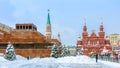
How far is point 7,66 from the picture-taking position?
21.6 ft

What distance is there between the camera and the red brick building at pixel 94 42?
109m

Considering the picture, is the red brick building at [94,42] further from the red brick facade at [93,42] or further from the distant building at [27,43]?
the distant building at [27,43]

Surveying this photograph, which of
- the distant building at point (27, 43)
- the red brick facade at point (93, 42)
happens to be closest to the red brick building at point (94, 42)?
the red brick facade at point (93, 42)

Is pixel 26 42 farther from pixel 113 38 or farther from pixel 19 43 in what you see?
pixel 113 38

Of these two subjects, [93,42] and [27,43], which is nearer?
[27,43]

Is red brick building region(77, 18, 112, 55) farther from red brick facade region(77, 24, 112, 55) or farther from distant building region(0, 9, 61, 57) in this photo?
distant building region(0, 9, 61, 57)

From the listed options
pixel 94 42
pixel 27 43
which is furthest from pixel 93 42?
pixel 27 43

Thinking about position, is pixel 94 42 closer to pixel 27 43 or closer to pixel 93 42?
pixel 93 42

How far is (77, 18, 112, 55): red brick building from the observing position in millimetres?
108562

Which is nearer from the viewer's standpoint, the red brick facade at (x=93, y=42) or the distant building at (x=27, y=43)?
the distant building at (x=27, y=43)

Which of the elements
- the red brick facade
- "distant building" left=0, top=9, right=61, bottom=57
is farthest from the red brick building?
"distant building" left=0, top=9, right=61, bottom=57

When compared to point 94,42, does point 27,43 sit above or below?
below

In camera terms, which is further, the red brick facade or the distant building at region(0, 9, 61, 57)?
the red brick facade

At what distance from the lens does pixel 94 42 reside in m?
110
